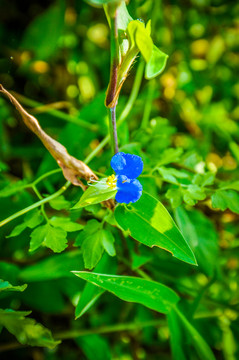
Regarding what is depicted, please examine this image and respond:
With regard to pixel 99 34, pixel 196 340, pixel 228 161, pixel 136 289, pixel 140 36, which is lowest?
pixel 228 161

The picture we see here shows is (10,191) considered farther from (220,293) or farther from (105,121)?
(220,293)

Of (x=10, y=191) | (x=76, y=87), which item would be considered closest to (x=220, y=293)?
(x=10, y=191)

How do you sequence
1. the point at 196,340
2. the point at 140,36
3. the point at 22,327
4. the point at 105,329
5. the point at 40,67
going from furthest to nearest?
the point at 40,67, the point at 105,329, the point at 196,340, the point at 22,327, the point at 140,36

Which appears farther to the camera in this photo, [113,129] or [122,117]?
[122,117]

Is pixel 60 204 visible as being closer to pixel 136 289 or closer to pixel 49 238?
pixel 49 238

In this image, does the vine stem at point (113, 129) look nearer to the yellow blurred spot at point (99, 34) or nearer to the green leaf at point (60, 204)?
the green leaf at point (60, 204)

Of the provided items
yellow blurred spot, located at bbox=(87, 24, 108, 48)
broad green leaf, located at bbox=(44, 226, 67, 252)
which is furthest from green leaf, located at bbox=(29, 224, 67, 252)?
yellow blurred spot, located at bbox=(87, 24, 108, 48)

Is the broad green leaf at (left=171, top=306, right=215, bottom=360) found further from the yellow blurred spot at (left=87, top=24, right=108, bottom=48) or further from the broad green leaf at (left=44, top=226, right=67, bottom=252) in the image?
the yellow blurred spot at (left=87, top=24, right=108, bottom=48)

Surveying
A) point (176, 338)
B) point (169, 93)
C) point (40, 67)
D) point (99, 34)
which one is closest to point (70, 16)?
point (99, 34)
